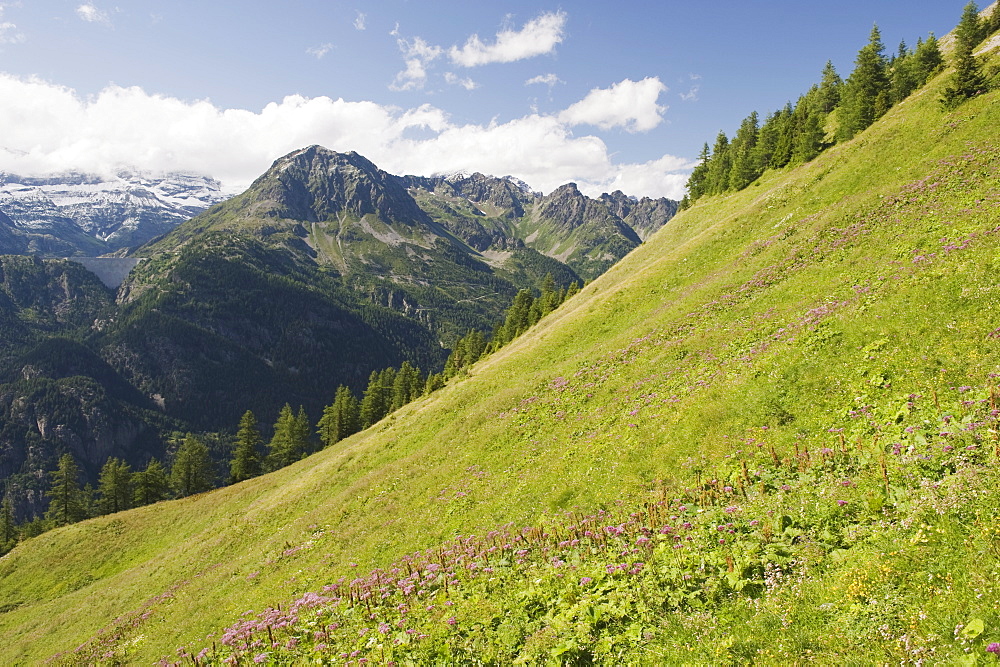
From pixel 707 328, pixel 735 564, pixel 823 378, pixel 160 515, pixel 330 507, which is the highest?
pixel 707 328

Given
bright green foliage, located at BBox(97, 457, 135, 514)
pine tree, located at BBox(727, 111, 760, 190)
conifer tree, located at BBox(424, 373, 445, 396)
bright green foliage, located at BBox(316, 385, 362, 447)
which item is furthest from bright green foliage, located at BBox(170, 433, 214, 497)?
pine tree, located at BBox(727, 111, 760, 190)

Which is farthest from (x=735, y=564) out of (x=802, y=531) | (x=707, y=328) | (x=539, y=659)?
(x=707, y=328)

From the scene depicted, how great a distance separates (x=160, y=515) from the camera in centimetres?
5366

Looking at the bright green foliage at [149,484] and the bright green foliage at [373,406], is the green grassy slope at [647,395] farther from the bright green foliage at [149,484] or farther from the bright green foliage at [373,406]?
the bright green foliage at [373,406]

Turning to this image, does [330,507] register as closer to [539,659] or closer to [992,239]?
[539,659]

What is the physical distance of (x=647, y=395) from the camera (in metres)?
25.3

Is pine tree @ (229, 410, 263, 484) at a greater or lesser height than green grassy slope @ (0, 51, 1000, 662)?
lesser

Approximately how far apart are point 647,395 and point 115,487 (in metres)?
100

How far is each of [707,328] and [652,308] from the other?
40.6 ft

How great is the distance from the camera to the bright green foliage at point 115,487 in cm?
8362

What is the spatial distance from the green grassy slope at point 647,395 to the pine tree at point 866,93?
10.2m

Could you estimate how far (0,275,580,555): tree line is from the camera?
84375mm

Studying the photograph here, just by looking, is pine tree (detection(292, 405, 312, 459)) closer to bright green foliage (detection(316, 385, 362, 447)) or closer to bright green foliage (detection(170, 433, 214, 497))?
bright green foliage (detection(316, 385, 362, 447))

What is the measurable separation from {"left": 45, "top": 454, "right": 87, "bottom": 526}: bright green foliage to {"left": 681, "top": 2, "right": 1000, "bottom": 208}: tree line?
420 ft
